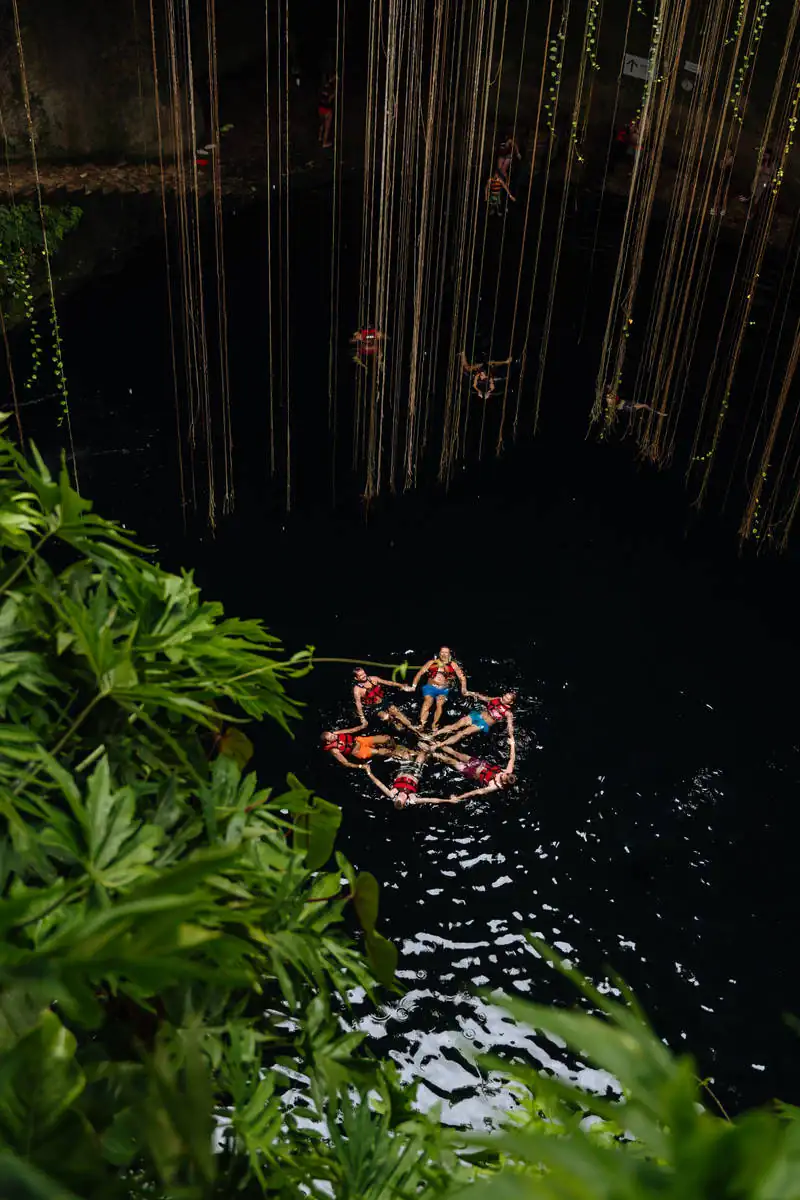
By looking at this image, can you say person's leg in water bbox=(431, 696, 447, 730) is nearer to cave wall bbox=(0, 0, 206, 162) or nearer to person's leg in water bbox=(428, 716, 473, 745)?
person's leg in water bbox=(428, 716, 473, 745)

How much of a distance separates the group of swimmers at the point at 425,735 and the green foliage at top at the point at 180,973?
3.03 m

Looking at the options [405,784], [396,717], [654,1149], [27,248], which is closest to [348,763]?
[405,784]

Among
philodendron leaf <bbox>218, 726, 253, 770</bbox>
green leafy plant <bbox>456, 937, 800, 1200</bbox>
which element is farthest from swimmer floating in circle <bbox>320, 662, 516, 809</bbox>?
green leafy plant <bbox>456, 937, 800, 1200</bbox>

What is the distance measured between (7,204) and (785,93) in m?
5.81

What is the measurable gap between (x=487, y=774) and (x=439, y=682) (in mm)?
495

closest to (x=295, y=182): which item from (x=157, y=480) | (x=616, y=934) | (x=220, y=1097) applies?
(x=157, y=480)

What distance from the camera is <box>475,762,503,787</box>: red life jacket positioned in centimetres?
445

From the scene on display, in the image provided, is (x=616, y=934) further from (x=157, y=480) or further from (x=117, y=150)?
(x=117, y=150)

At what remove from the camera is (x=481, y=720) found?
184 inches

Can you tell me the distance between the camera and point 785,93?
845 centimetres

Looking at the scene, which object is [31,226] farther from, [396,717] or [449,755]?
[449,755]

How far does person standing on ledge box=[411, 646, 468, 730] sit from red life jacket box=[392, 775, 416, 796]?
1.11 feet

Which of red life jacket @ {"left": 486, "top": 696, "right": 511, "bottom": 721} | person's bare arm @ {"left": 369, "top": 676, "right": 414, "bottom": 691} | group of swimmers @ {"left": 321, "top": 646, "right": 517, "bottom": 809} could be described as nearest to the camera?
group of swimmers @ {"left": 321, "top": 646, "right": 517, "bottom": 809}

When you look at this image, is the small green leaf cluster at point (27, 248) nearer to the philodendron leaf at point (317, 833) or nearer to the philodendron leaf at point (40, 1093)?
the philodendron leaf at point (317, 833)
